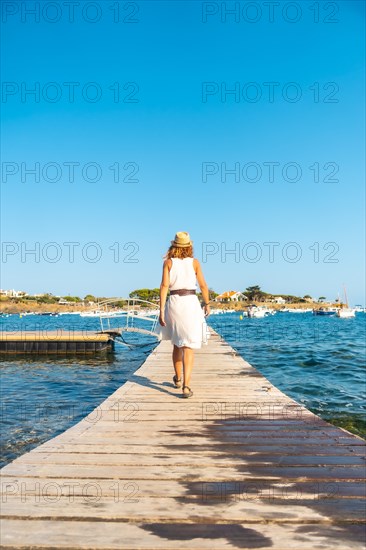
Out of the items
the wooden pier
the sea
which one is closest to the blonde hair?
the wooden pier

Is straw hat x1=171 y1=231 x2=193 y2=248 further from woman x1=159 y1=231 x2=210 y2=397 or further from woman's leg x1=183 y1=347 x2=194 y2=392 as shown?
woman's leg x1=183 y1=347 x2=194 y2=392

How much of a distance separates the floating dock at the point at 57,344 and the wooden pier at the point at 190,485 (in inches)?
646

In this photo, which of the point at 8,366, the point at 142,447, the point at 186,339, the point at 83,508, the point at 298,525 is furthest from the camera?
the point at 8,366

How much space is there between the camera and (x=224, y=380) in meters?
7.65

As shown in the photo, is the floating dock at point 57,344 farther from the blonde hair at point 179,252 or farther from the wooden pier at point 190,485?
the wooden pier at point 190,485

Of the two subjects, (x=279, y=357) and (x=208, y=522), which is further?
(x=279, y=357)

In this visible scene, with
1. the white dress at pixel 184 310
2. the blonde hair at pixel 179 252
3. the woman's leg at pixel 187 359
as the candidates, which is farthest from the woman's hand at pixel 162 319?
the blonde hair at pixel 179 252


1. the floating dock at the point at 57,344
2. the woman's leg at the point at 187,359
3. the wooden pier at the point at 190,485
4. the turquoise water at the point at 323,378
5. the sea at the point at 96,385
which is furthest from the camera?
the floating dock at the point at 57,344

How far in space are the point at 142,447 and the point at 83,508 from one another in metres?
1.32

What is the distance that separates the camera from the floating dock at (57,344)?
21.1m

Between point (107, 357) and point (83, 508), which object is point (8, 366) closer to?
point (107, 357)

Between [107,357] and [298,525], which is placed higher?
[298,525]

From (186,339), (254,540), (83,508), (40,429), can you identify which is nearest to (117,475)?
(83,508)

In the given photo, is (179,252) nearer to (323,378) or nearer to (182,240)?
(182,240)
